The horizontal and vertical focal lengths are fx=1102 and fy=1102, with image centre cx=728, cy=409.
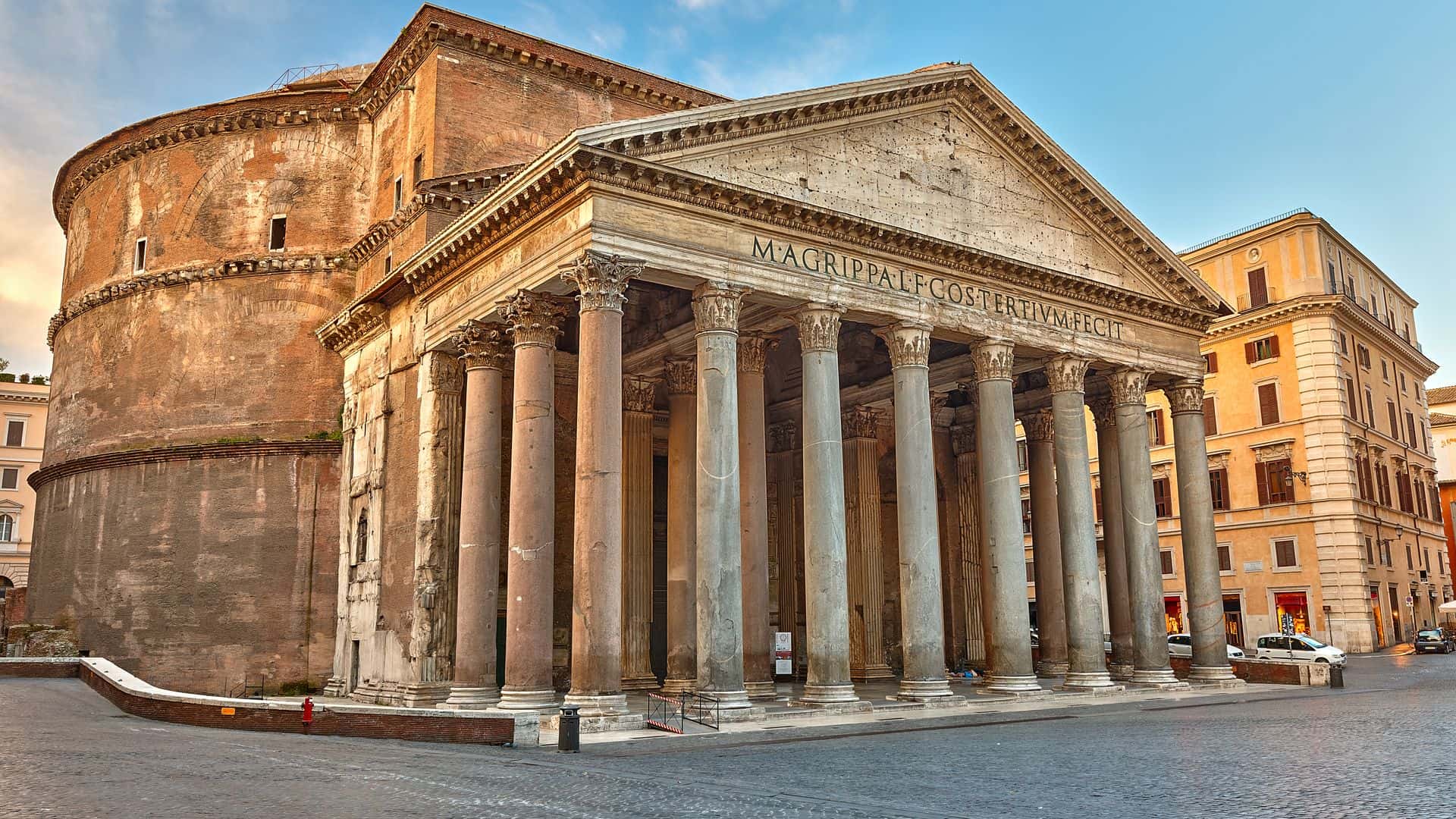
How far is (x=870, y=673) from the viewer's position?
79.5 feet

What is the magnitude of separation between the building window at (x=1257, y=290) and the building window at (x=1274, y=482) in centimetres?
545

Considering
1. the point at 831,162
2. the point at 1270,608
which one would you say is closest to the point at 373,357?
the point at 831,162

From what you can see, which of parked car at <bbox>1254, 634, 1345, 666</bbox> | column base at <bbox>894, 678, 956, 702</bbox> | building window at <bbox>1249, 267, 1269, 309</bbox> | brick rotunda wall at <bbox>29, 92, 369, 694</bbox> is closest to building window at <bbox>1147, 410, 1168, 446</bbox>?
building window at <bbox>1249, 267, 1269, 309</bbox>

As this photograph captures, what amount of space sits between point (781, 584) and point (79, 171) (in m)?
22.0

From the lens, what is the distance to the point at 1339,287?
37.8m

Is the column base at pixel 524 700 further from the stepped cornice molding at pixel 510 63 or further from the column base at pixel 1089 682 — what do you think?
the stepped cornice molding at pixel 510 63

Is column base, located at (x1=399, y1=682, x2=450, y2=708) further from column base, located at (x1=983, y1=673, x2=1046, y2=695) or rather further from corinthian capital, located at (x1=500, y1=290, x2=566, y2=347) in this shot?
column base, located at (x1=983, y1=673, x2=1046, y2=695)

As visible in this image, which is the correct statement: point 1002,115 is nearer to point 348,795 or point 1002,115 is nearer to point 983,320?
point 983,320

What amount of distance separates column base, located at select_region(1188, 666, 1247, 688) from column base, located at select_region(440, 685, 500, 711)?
1386 cm

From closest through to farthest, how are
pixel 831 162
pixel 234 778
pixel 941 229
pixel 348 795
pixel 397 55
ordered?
pixel 348 795, pixel 234 778, pixel 831 162, pixel 941 229, pixel 397 55

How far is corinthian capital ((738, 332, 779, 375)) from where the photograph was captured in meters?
19.5

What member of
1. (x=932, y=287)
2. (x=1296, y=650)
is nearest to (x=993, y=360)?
(x=932, y=287)

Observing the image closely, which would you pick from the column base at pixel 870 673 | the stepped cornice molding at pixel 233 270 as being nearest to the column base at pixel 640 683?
the column base at pixel 870 673

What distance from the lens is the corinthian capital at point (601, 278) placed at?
1545cm
